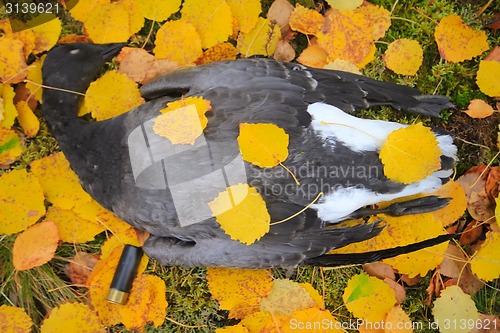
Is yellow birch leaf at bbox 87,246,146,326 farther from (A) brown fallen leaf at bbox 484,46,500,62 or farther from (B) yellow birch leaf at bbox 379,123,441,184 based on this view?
(A) brown fallen leaf at bbox 484,46,500,62

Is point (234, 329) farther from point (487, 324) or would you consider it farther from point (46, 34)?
point (46, 34)

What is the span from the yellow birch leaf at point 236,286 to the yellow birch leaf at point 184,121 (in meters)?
0.71

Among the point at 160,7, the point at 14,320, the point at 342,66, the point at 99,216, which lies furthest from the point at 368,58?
the point at 14,320

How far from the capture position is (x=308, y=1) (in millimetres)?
2479

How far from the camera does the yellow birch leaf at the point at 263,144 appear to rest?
75.5 inches

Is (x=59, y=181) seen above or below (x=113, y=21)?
below

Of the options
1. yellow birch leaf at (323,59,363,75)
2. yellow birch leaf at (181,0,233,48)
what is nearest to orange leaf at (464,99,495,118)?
yellow birch leaf at (323,59,363,75)

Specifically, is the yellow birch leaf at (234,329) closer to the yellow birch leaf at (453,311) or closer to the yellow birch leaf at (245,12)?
the yellow birch leaf at (453,311)

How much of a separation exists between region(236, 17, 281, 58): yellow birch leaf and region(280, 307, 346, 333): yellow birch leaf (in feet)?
3.94

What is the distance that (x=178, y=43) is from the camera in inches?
93.1

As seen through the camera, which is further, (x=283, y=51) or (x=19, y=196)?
(x=283, y=51)

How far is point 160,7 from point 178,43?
A: 0.62 feet

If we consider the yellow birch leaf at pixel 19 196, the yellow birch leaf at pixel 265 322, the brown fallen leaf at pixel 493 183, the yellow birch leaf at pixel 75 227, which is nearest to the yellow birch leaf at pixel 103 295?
the yellow birch leaf at pixel 75 227

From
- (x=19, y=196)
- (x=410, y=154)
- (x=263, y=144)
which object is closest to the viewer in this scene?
(x=263, y=144)
